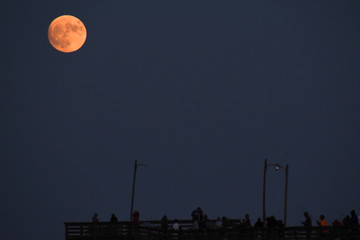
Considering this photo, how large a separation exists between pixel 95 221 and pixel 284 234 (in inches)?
593

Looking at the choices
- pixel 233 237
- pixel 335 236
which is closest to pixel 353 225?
pixel 335 236

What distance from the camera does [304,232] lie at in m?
35.9

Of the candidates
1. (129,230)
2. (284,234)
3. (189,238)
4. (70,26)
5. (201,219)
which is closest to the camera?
(189,238)

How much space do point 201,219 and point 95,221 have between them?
914 centimetres

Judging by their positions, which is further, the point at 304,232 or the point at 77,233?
the point at 77,233

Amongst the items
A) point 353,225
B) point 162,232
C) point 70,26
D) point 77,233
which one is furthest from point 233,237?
point 70,26

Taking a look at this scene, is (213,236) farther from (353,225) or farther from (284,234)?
(353,225)

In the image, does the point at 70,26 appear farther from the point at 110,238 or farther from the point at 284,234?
the point at 284,234

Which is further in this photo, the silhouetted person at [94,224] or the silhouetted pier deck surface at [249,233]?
the silhouetted person at [94,224]

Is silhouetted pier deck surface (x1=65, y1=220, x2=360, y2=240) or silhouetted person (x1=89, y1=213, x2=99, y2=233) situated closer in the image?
silhouetted pier deck surface (x1=65, y1=220, x2=360, y2=240)

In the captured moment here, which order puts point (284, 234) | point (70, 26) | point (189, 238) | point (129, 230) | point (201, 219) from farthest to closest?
point (70, 26) < point (129, 230) < point (201, 219) < point (284, 234) < point (189, 238)

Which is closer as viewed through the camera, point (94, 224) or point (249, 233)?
point (249, 233)

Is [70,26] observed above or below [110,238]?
above

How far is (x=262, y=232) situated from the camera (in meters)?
35.1
